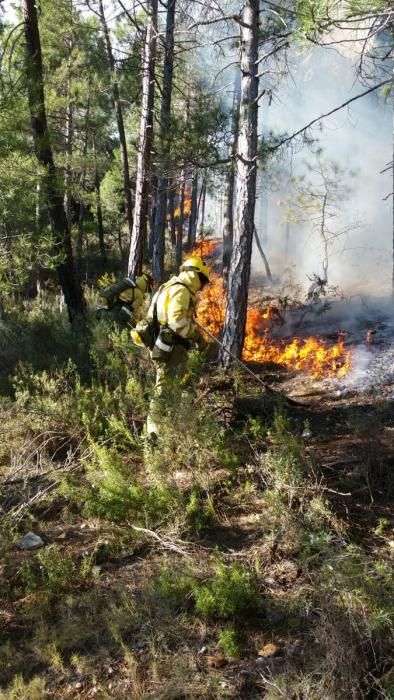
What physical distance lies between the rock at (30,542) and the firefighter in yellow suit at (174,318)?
1495mm

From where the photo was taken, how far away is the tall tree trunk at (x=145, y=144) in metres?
8.91

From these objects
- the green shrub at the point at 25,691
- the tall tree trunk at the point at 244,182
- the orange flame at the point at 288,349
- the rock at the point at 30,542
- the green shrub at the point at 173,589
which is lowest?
the green shrub at the point at 25,691

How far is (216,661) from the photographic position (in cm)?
280

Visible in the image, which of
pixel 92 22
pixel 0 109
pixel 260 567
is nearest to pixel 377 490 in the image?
pixel 260 567

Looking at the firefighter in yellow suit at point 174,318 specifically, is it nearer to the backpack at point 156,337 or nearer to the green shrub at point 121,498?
the backpack at point 156,337

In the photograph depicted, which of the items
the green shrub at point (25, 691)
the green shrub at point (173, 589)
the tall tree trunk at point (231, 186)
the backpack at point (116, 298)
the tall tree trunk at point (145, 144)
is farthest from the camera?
the tall tree trunk at point (145, 144)

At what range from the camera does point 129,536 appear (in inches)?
153

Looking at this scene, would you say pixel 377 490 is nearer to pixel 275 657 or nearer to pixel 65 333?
pixel 275 657

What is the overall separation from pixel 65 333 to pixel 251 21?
5.54 m

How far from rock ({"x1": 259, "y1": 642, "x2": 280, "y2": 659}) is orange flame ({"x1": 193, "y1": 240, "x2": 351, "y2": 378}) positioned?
4802 mm

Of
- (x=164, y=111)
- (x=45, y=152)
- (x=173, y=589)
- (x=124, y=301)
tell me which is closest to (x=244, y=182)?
(x=124, y=301)

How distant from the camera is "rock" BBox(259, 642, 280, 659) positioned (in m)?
2.79

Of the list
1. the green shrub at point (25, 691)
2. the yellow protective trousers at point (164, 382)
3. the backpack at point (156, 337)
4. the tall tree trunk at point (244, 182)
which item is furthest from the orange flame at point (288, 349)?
the green shrub at point (25, 691)

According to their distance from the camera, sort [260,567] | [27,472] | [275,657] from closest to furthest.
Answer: [275,657] < [260,567] < [27,472]
